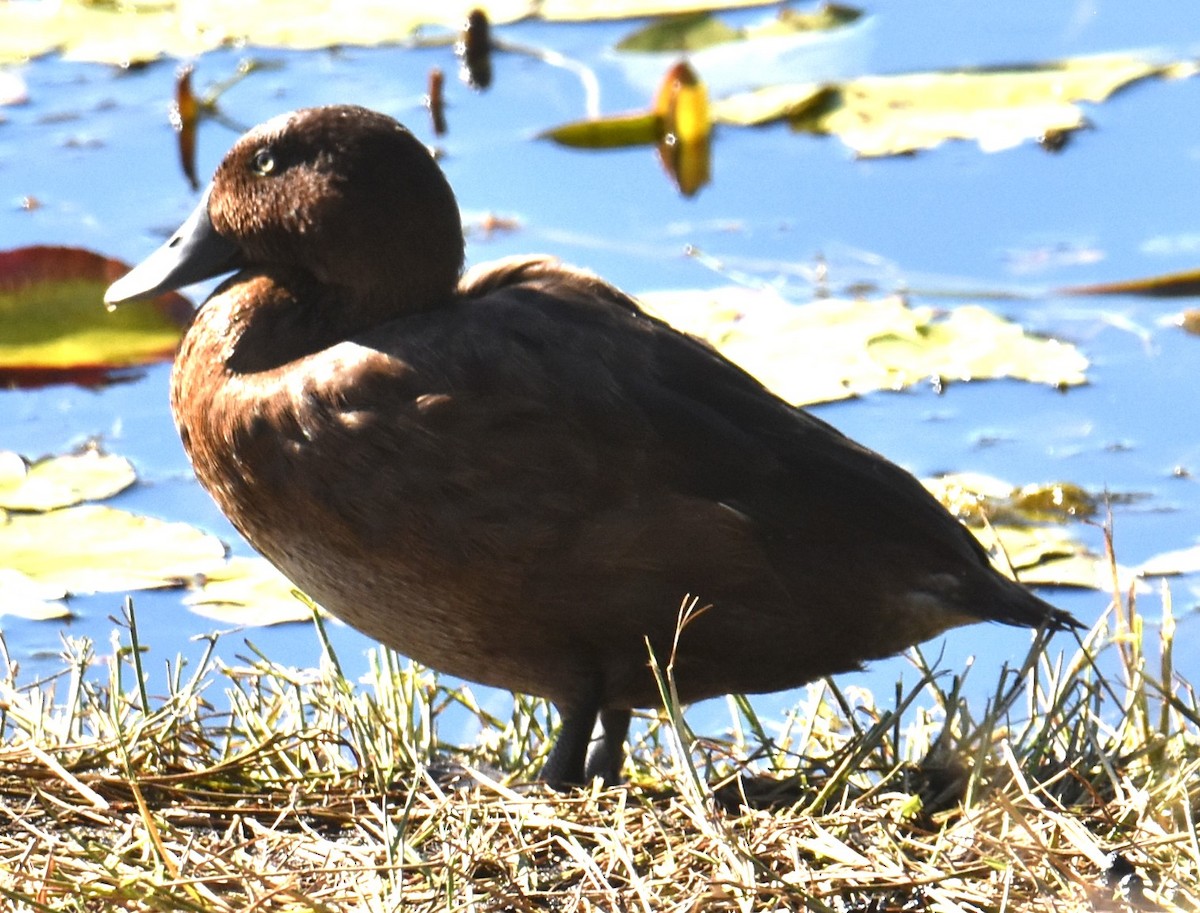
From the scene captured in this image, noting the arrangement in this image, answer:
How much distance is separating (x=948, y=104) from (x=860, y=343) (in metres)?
1.34

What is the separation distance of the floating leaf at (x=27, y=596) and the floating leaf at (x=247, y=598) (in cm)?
24

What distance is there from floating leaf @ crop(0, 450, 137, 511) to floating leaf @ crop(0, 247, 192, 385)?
388mm

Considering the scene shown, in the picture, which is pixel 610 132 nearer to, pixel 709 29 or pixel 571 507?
pixel 709 29

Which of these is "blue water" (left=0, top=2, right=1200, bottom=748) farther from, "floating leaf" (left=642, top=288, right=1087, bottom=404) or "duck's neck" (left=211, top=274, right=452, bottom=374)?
"duck's neck" (left=211, top=274, right=452, bottom=374)

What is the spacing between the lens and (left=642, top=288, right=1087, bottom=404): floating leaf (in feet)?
13.6

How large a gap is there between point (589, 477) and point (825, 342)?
1.79 m

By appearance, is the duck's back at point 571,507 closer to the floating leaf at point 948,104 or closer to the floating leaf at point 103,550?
the floating leaf at point 103,550

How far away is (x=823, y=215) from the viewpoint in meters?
4.99

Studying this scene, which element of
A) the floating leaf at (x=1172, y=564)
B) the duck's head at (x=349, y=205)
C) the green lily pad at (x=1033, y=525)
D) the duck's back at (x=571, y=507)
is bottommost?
the floating leaf at (x=1172, y=564)

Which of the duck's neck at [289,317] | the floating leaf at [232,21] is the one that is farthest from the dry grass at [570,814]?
the floating leaf at [232,21]

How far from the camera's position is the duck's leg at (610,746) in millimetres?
2863

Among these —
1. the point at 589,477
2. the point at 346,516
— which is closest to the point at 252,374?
the point at 346,516

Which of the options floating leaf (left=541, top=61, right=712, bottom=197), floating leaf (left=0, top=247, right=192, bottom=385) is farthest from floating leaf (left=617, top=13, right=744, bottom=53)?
floating leaf (left=0, top=247, right=192, bottom=385)

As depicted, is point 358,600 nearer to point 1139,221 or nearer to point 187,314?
point 187,314
